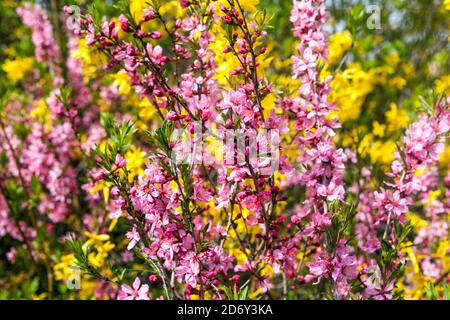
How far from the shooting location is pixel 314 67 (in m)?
2.52

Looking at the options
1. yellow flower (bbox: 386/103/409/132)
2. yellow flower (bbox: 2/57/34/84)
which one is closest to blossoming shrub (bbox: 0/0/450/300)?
yellow flower (bbox: 386/103/409/132)

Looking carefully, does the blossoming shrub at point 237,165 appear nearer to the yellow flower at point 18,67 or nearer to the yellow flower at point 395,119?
the yellow flower at point 395,119

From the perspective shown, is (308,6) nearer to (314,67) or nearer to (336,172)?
(314,67)

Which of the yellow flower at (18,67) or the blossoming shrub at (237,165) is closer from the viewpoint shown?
the blossoming shrub at (237,165)

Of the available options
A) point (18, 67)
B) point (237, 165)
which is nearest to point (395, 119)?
point (237, 165)

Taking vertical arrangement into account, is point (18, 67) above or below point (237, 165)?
above

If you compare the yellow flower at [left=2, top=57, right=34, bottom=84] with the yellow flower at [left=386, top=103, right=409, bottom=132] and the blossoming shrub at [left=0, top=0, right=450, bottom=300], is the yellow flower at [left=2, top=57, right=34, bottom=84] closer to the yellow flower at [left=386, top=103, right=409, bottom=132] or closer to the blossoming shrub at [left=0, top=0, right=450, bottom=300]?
the blossoming shrub at [left=0, top=0, right=450, bottom=300]

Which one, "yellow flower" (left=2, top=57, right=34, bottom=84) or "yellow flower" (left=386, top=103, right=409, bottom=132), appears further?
"yellow flower" (left=2, top=57, right=34, bottom=84)

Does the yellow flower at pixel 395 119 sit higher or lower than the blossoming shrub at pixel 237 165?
higher

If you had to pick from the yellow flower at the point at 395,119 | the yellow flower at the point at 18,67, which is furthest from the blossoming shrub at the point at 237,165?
the yellow flower at the point at 18,67

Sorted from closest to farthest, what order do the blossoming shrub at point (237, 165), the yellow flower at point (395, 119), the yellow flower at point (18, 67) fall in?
the blossoming shrub at point (237, 165) < the yellow flower at point (395, 119) < the yellow flower at point (18, 67)

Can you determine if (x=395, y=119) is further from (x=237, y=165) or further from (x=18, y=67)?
(x=18, y=67)

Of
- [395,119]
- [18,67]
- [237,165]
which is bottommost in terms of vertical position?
[237,165]

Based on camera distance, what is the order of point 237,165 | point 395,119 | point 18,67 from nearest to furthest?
point 237,165
point 395,119
point 18,67
